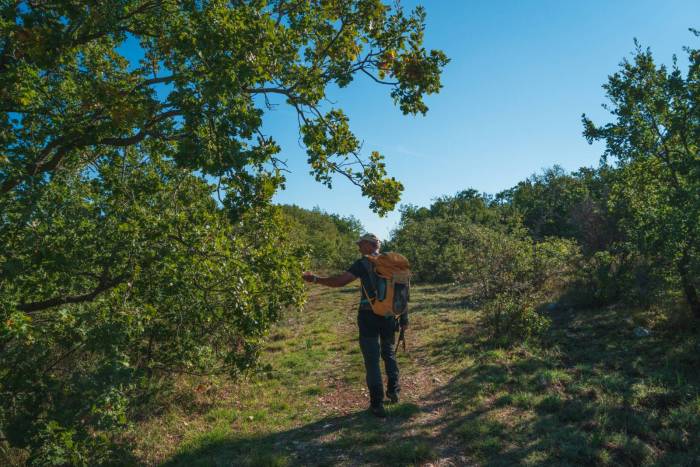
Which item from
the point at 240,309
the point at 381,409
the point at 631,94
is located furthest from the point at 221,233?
the point at 631,94

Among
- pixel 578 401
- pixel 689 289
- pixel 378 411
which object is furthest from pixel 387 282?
pixel 689 289

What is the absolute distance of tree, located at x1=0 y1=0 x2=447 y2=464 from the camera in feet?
12.9

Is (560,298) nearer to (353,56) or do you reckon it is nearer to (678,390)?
(678,390)

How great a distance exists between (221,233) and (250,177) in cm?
154

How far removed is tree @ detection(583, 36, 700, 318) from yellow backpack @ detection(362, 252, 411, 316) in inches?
176

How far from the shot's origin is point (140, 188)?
18.4 feet

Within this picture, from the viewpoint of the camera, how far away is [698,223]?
20.3ft

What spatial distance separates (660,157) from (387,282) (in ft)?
22.0

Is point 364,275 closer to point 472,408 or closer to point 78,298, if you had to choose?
point 472,408

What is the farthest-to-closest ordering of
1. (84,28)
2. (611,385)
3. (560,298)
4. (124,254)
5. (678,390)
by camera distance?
(560,298), (611,385), (678,390), (124,254), (84,28)

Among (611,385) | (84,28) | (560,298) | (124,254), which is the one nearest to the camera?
(84,28)

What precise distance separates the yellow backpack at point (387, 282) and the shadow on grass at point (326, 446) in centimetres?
138

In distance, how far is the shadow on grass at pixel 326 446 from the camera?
4.36 metres

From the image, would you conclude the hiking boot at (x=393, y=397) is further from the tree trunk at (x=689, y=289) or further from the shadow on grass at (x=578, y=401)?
the tree trunk at (x=689, y=289)
